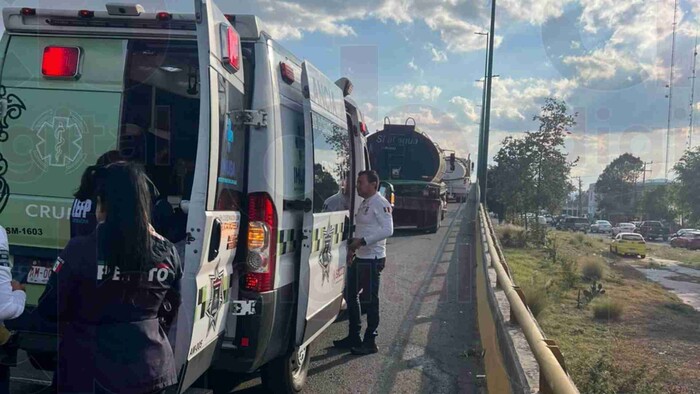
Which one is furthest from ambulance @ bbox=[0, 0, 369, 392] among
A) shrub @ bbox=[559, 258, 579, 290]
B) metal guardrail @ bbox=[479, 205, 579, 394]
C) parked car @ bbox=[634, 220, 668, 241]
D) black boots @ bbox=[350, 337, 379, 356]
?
parked car @ bbox=[634, 220, 668, 241]

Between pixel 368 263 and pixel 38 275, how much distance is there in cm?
339

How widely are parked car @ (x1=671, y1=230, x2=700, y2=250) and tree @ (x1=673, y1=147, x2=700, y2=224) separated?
4303 millimetres

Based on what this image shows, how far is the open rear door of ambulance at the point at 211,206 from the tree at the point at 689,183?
4991cm

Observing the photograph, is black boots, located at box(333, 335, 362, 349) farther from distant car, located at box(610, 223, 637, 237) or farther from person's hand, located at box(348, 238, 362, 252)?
distant car, located at box(610, 223, 637, 237)

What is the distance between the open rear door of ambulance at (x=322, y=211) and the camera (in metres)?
4.34

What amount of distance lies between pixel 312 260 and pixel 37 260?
192 centimetres

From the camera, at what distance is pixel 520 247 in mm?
22719

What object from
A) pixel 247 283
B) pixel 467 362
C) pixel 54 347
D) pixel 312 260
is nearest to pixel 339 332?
pixel 467 362

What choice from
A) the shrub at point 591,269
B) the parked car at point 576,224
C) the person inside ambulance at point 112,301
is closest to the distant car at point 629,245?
the parked car at point 576,224

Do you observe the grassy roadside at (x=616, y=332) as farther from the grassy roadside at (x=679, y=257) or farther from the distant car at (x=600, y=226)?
the distant car at (x=600, y=226)

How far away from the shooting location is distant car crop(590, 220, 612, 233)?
40438 millimetres

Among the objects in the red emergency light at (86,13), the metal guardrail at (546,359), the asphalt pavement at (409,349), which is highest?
the red emergency light at (86,13)

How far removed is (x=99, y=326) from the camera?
8.13ft

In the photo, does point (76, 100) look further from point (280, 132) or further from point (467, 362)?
point (467, 362)
